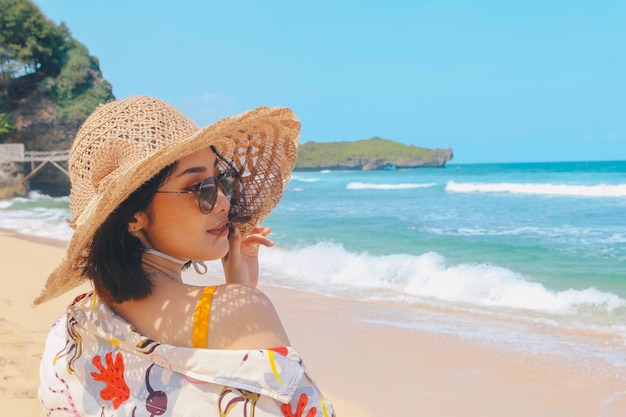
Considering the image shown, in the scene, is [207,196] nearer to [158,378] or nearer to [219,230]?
[219,230]

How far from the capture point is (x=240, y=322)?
1299 mm

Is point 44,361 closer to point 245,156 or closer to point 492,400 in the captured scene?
point 245,156

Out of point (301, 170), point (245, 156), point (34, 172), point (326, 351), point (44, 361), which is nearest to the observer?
point (44, 361)

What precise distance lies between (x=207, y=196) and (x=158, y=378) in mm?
454

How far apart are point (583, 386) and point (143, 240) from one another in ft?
11.8

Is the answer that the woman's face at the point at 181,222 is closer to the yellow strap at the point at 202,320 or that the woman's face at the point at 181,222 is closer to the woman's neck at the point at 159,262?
the woman's neck at the point at 159,262

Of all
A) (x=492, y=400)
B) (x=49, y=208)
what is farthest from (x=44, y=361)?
(x=49, y=208)

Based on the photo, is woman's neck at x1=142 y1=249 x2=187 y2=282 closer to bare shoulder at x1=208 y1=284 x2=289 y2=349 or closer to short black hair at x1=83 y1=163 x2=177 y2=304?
short black hair at x1=83 y1=163 x2=177 y2=304

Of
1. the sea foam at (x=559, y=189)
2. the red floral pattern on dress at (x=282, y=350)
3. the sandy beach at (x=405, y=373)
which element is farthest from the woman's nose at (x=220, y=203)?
the sea foam at (x=559, y=189)

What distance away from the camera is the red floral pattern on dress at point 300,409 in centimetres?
129

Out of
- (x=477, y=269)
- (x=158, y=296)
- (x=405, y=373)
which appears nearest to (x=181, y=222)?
(x=158, y=296)

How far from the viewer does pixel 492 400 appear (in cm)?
395

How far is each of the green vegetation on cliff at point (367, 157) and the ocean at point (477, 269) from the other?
84.7m

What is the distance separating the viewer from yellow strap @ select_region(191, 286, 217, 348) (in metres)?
1.31
